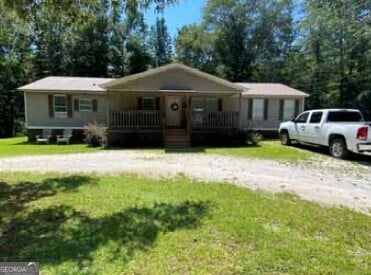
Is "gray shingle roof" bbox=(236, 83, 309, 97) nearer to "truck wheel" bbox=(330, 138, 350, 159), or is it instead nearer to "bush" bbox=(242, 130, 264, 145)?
"bush" bbox=(242, 130, 264, 145)

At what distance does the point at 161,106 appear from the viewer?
1956cm

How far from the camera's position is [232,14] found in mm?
38625

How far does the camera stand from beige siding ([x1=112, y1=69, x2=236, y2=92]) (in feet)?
64.3

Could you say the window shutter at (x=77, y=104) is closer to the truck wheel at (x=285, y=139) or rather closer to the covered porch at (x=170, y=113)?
the covered porch at (x=170, y=113)

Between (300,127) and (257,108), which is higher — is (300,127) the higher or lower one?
the lower one

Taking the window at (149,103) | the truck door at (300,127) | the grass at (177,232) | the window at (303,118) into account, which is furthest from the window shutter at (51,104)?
the window at (303,118)

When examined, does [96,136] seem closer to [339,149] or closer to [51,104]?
[51,104]

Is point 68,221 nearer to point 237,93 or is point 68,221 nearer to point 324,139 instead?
point 324,139

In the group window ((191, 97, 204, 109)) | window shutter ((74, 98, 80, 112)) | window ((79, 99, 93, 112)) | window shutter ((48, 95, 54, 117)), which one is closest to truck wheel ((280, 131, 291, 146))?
window ((191, 97, 204, 109))

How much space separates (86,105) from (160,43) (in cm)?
2396

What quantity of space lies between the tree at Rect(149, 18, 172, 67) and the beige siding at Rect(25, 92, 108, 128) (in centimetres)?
2207

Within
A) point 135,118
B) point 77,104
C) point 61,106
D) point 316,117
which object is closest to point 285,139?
point 316,117

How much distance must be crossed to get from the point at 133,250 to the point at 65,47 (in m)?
36.2

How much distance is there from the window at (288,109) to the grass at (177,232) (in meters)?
16.3
